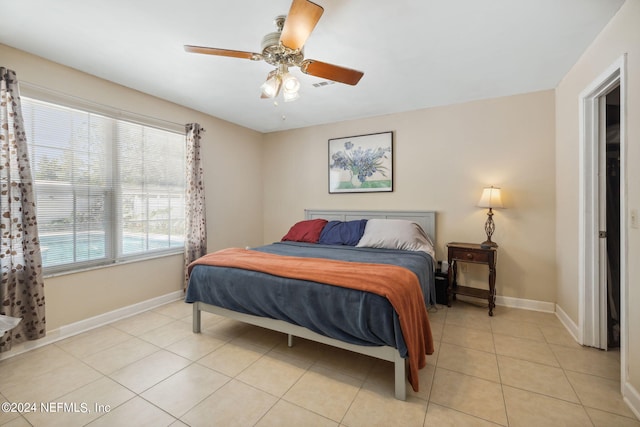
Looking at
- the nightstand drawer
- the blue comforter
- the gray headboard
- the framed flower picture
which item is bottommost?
the blue comforter

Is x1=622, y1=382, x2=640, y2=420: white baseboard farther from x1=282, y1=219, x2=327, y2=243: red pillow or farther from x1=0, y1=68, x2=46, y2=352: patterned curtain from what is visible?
x1=0, y1=68, x2=46, y2=352: patterned curtain

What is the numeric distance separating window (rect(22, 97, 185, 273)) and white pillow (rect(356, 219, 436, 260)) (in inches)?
97.1

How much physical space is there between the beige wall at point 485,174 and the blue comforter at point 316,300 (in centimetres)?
102

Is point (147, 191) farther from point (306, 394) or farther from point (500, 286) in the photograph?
point (500, 286)

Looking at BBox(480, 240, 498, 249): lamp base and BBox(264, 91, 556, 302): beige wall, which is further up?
BBox(264, 91, 556, 302): beige wall

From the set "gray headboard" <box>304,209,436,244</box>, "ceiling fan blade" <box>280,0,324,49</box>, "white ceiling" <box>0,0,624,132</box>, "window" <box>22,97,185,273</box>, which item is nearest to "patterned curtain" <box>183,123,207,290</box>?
Result: "window" <box>22,97,185,273</box>

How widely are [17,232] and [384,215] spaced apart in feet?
12.1

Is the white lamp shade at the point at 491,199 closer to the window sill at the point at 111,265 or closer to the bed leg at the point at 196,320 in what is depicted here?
the bed leg at the point at 196,320

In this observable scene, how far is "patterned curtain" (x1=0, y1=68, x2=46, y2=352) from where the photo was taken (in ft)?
6.79

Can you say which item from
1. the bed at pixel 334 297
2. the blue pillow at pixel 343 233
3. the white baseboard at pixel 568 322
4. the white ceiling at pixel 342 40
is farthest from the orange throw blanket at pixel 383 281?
the white ceiling at pixel 342 40

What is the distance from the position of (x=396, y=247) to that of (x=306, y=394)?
1811 mm

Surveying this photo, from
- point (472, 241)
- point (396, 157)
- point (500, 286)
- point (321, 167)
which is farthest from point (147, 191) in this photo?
point (500, 286)

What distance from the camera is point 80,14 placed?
70.5 inches

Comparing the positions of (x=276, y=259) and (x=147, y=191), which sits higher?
(x=147, y=191)
